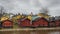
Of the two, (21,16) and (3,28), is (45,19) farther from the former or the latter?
(3,28)

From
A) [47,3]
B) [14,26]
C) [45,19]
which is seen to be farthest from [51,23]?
[14,26]

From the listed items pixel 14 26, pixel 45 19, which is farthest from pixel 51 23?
pixel 14 26

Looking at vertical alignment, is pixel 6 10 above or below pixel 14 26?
above

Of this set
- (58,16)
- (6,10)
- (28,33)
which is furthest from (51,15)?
(6,10)

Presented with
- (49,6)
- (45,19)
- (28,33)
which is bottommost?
(28,33)

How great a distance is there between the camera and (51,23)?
5.62 metres

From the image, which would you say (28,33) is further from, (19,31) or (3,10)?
(3,10)

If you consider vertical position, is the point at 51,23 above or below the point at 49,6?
below

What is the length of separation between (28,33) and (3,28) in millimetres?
662

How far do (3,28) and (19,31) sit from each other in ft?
1.38

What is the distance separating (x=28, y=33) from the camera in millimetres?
5473

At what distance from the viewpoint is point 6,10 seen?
5570 millimetres

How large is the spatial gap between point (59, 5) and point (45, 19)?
20.5 inches

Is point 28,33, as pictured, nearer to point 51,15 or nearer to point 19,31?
point 19,31
